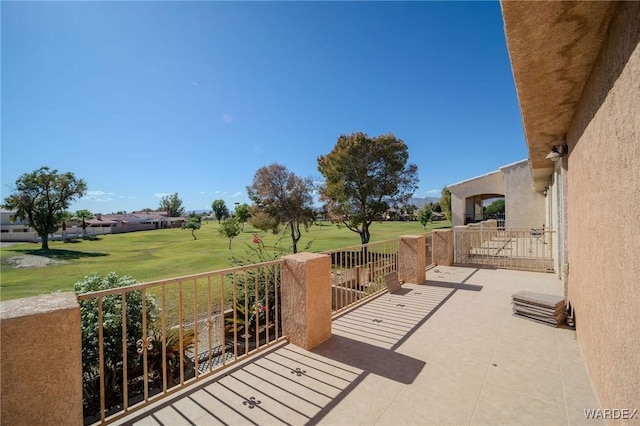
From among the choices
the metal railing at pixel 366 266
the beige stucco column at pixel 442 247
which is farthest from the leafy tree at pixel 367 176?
the metal railing at pixel 366 266

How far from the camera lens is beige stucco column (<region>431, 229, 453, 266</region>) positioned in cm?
856

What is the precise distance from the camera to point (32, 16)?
198 inches

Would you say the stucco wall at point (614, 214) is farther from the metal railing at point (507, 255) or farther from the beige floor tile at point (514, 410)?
the metal railing at point (507, 255)

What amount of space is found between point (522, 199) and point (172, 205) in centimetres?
9756

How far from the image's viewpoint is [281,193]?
22469mm

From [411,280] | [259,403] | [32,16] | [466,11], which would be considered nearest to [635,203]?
[259,403]

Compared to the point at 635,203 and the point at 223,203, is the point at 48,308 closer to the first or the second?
the point at 635,203

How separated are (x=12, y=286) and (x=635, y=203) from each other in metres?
25.0

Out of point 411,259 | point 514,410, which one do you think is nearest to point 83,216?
point 411,259

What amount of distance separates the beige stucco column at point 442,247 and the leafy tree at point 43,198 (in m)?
42.1

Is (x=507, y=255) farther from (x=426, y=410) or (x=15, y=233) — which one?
(x=15, y=233)

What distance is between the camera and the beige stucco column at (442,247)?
8.56m

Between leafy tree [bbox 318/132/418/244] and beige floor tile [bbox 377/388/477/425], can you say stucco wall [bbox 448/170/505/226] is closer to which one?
leafy tree [bbox 318/132/418/244]

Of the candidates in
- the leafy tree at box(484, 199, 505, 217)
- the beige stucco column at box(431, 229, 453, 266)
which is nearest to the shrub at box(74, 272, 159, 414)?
the beige stucco column at box(431, 229, 453, 266)
